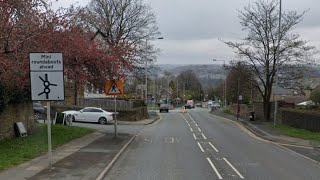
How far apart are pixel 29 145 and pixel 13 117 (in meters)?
3.22

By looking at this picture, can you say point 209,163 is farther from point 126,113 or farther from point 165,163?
point 126,113

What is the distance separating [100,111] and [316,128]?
65.1ft

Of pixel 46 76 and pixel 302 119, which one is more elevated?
pixel 46 76

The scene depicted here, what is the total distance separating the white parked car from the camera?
4475 centimetres

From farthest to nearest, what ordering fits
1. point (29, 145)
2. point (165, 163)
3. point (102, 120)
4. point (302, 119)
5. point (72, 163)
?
1. point (102, 120)
2. point (302, 119)
3. point (29, 145)
4. point (165, 163)
5. point (72, 163)

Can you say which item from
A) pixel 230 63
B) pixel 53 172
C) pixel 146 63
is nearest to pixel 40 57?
pixel 53 172

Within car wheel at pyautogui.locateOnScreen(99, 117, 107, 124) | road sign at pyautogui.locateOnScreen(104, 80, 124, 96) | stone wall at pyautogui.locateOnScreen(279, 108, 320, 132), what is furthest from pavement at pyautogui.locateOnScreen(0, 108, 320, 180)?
car wheel at pyautogui.locateOnScreen(99, 117, 107, 124)

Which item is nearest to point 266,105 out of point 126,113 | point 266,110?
point 266,110

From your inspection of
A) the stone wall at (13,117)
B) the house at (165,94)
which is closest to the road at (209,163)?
the stone wall at (13,117)

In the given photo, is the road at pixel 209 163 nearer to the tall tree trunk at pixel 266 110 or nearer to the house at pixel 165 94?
the tall tree trunk at pixel 266 110

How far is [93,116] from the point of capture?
45031mm

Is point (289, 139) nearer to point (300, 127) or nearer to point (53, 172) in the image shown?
point (300, 127)

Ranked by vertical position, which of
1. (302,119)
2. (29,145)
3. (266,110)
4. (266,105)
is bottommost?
(29,145)

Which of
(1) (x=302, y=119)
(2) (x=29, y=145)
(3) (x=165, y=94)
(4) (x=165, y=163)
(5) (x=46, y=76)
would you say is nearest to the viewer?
(5) (x=46, y=76)
